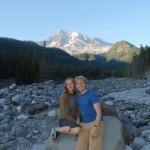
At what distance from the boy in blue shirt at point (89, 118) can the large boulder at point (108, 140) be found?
67cm

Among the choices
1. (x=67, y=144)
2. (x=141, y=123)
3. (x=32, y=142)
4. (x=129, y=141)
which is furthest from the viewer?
(x=141, y=123)

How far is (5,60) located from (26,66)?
4.90m

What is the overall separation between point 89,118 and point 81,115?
56 cm

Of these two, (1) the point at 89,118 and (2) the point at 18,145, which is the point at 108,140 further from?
(2) the point at 18,145

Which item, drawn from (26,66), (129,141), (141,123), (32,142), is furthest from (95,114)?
(26,66)

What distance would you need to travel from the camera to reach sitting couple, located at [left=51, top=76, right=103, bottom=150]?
10.6 metres

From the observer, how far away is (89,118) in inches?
424

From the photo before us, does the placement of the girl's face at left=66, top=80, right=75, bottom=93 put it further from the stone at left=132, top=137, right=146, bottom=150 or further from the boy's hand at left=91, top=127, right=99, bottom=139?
the stone at left=132, top=137, right=146, bottom=150

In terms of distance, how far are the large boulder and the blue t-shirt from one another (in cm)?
101

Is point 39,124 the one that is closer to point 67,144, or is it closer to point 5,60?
point 67,144

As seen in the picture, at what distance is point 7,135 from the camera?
16312 millimetres

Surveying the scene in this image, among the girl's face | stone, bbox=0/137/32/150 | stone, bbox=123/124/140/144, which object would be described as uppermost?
the girl's face

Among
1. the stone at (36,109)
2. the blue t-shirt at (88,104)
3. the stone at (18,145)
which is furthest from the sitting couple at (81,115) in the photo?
the stone at (36,109)

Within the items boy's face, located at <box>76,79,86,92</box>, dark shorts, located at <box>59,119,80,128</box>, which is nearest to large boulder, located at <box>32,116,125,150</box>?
dark shorts, located at <box>59,119,80,128</box>
